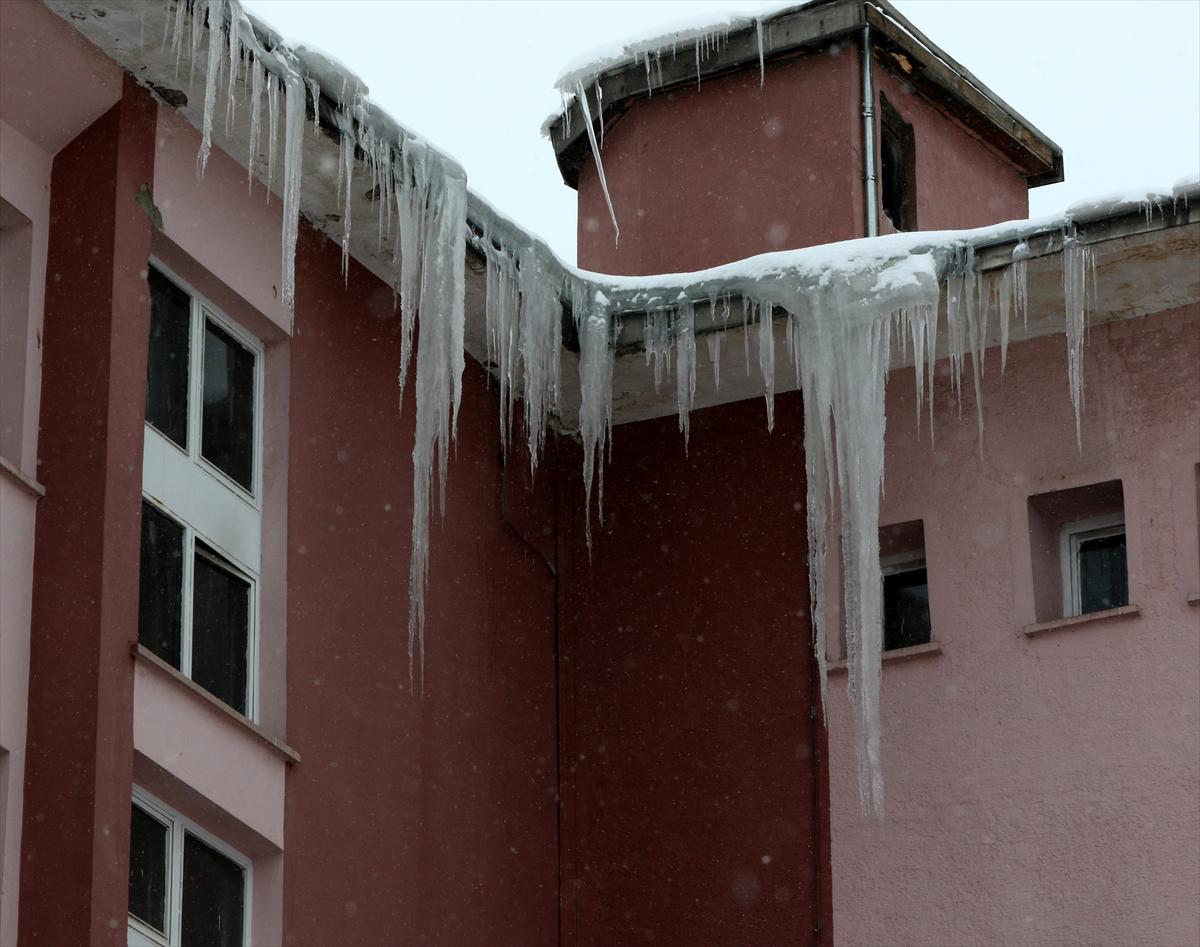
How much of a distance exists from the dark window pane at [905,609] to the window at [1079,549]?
21.0 inches

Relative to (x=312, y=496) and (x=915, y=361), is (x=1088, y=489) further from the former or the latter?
(x=312, y=496)

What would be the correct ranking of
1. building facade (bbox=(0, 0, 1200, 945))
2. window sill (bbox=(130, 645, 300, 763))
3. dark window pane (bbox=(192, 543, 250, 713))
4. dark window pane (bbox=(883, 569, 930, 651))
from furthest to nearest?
dark window pane (bbox=(883, 569, 930, 651)) → dark window pane (bbox=(192, 543, 250, 713)) → building facade (bbox=(0, 0, 1200, 945)) → window sill (bbox=(130, 645, 300, 763))

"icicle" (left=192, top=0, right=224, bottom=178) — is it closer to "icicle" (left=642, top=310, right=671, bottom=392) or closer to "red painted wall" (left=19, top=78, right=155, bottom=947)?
"red painted wall" (left=19, top=78, right=155, bottom=947)

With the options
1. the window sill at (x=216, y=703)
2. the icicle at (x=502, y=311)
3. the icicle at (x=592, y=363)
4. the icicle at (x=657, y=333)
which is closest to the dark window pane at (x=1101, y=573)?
the icicle at (x=657, y=333)

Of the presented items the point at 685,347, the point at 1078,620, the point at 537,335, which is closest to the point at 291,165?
the point at 537,335

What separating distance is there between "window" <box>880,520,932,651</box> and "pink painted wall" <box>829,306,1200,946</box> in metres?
0.18

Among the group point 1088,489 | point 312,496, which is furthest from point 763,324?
point 312,496

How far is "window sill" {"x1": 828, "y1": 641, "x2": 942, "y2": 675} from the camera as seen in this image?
909cm

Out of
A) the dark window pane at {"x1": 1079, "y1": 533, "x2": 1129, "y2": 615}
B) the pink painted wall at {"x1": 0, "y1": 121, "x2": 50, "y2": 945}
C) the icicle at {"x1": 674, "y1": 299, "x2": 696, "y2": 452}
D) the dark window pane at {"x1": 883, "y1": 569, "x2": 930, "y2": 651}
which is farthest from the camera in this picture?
the dark window pane at {"x1": 883, "y1": 569, "x2": 930, "y2": 651}

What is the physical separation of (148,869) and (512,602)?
8.58 ft

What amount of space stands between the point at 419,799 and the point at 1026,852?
2.34 m

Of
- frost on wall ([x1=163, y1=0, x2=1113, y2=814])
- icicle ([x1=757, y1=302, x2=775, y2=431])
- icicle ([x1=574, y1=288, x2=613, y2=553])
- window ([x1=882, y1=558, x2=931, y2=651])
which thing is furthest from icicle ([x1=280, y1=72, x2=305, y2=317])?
window ([x1=882, y1=558, x2=931, y2=651])

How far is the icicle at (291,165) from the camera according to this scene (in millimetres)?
7789

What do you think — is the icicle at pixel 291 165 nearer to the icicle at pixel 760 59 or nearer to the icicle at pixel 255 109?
the icicle at pixel 255 109
